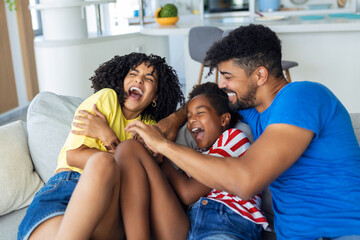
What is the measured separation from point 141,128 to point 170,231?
0.38 meters

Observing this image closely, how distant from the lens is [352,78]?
13.1 ft

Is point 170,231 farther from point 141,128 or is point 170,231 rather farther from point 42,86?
point 42,86

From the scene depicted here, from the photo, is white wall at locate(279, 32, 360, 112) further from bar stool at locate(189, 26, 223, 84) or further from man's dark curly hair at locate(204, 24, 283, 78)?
man's dark curly hair at locate(204, 24, 283, 78)

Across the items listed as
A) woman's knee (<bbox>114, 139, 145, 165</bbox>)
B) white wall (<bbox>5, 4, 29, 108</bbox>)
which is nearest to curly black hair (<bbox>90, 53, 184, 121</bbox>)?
woman's knee (<bbox>114, 139, 145, 165</bbox>)

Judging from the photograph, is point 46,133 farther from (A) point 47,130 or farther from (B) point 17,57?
(B) point 17,57

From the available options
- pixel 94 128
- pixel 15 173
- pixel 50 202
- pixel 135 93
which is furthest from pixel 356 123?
pixel 15 173

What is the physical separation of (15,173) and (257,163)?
108 centimetres

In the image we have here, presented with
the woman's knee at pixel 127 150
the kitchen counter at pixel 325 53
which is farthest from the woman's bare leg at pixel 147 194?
the kitchen counter at pixel 325 53

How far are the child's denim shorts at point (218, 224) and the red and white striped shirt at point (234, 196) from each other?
21 mm

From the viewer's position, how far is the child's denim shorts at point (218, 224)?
1.45 metres

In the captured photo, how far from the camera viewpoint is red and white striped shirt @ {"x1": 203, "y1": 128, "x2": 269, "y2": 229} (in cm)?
153

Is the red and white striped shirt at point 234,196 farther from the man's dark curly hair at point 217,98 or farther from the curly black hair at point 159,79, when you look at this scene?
the curly black hair at point 159,79

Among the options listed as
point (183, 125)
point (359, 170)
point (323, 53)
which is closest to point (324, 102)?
point (359, 170)

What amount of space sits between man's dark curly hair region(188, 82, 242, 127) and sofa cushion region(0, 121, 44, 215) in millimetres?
789
